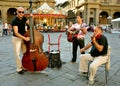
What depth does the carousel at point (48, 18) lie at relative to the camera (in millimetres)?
30625

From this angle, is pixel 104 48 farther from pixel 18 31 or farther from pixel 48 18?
pixel 48 18

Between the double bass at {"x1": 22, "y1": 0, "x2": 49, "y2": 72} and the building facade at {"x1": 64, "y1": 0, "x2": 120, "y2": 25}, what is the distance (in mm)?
40615

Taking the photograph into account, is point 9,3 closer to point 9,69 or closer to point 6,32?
point 6,32

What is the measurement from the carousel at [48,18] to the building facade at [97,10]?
12.5 metres

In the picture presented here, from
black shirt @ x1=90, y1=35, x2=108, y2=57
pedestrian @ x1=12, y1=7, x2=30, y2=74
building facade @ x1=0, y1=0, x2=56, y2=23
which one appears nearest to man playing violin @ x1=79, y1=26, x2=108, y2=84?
black shirt @ x1=90, y1=35, x2=108, y2=57

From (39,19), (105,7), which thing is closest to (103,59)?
(39,19)

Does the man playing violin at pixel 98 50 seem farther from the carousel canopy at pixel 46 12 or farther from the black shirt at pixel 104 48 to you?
the carousel canopy at pixel 46 12

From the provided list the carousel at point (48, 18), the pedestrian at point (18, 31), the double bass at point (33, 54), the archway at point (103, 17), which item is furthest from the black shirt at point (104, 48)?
the archway at point (103, 17)

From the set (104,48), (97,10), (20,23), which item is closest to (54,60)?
(20,23)

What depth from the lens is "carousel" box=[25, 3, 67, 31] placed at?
100 feet

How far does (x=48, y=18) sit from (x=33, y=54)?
2697 cm

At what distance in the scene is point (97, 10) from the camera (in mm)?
51719

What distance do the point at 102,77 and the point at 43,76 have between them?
1.40 metres

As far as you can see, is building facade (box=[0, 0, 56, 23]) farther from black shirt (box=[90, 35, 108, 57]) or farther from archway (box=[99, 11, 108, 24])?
black shirt (box=[90, 35, 108, 57])
